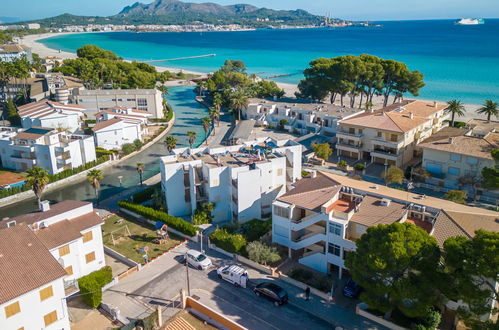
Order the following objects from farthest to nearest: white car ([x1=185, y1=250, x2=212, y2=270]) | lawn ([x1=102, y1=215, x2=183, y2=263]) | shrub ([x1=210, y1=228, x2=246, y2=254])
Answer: lawn ([x1=102, y1=215, x2=183, y2=263])
shrub ([x1=210, y1=228, x2=246, y2=254])
white car ([x1=185, y1=250, x2=212, y2=270])

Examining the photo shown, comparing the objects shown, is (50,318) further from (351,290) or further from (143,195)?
(143,195)

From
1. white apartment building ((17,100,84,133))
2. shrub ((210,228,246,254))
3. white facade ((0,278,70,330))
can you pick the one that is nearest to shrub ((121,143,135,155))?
white apartment building ((17,100,84,133))

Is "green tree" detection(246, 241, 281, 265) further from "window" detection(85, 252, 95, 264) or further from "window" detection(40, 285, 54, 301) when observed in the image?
"window" detection(40, 285, 54, 301)

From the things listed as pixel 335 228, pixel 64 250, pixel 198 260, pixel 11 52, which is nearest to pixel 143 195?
pixel 198 260

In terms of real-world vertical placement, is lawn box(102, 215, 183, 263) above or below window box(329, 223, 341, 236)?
below

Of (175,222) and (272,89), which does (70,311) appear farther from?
(272,89)

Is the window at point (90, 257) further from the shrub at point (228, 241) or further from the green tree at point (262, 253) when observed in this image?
the green tree at point (262, 253)

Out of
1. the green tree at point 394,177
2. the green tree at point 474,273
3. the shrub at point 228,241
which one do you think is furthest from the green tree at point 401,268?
the green tree at point 394,177
